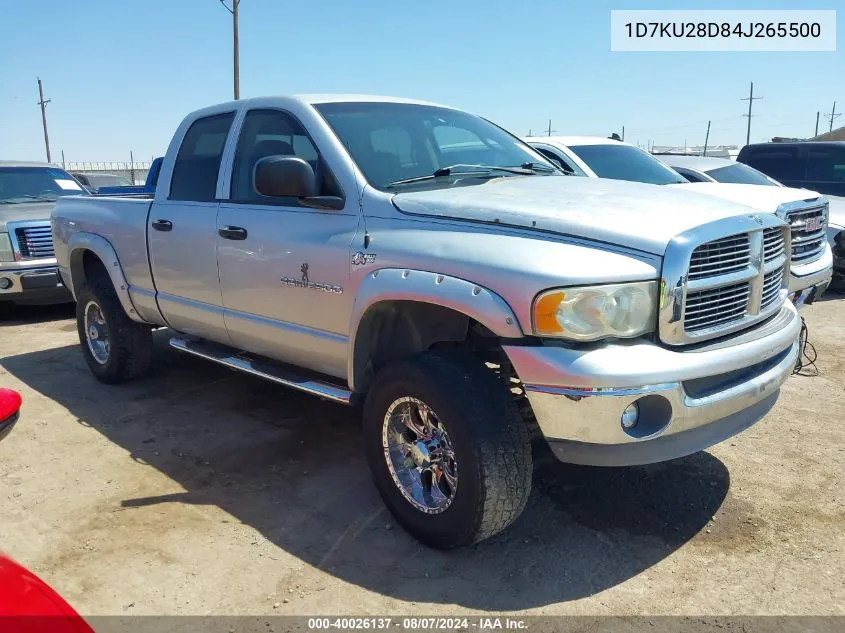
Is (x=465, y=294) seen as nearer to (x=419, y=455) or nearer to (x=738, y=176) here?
(x=419, y=455)

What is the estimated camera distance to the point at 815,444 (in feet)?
13.9

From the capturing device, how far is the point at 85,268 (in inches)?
237

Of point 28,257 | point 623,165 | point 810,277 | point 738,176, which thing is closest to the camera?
point 810,277

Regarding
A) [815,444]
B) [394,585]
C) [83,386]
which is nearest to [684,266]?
[394,585]

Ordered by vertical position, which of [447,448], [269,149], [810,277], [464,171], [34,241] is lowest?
[447,448]

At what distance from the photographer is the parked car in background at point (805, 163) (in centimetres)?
1053

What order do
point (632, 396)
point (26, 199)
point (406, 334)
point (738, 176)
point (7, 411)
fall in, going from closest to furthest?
point (7, 411), point (632, 396), point (406, 334), point (26, 199), point (738, 176)

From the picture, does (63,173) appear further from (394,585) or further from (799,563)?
(799,563)

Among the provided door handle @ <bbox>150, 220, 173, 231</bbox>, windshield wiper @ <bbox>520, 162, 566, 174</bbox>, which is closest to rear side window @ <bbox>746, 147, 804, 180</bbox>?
windshield wiper @ <bbox>520, 162, 566, 174</bbox>

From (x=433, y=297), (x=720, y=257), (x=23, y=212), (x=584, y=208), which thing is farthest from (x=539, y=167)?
(x=23, y=212)

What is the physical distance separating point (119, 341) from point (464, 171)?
10.3ft

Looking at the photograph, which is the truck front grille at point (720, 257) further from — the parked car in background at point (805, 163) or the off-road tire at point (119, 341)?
the parked car in background at point (805, 163)

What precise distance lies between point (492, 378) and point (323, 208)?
1266 millimetres

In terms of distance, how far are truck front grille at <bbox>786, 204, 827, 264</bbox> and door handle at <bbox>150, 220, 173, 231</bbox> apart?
16.2 ft
